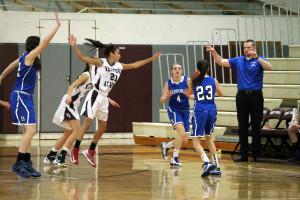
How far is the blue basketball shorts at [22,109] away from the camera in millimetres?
8109

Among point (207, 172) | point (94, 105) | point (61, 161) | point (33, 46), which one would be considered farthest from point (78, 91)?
point (207, 172)

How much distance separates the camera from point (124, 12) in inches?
679

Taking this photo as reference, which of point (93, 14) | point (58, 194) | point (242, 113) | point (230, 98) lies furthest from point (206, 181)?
point (93, 14)

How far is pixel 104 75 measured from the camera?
30.3 ft

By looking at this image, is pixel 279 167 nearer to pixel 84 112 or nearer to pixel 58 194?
pixel 84 112

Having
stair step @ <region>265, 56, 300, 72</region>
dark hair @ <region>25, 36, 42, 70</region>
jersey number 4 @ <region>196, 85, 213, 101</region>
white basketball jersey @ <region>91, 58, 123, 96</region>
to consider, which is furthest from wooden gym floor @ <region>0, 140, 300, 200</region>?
stair step @ <region>265, 56, 300, 72</region>

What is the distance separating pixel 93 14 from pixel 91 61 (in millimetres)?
7949

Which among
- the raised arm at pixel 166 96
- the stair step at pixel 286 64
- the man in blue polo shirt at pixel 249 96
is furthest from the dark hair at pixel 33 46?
the stair step at pixel 286 64

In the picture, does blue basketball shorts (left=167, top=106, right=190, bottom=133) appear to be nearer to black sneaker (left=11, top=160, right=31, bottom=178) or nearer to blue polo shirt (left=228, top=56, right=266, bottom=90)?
blue polo shirt (left=228, top=56, right=266, bottom=90)

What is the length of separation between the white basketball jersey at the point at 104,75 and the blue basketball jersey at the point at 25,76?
1.28m

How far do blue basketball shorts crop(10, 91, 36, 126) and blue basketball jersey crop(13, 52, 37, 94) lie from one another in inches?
3.3

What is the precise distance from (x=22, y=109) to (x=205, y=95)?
270 cm

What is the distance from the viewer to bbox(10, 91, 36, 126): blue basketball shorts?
26.6 ft

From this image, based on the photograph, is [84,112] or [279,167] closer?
[84,112]
